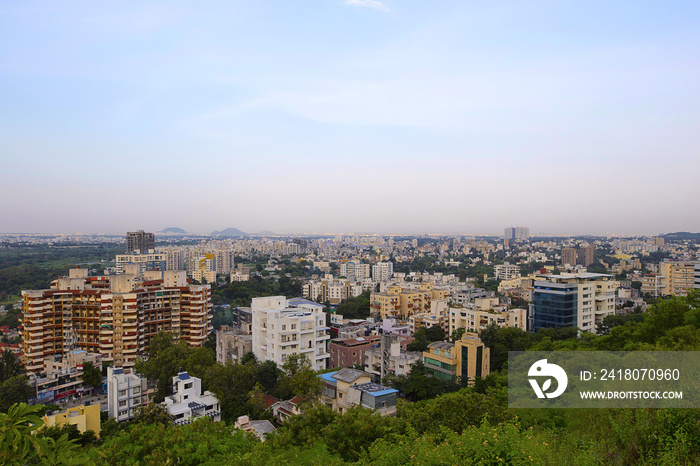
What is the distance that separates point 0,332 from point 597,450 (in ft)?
54.4

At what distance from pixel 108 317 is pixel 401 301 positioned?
30.6 ft

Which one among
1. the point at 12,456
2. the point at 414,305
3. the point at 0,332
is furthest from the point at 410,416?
the point at 0,332

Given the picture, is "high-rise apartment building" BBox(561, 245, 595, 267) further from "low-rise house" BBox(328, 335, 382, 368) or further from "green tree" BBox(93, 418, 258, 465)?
"green tree" BBox(93, 418, 258, 465)

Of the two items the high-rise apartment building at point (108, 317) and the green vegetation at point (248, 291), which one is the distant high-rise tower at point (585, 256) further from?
the high-rise apartment building at point (108, 317)

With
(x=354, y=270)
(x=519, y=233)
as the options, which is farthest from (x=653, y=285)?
(x=519, y=233)

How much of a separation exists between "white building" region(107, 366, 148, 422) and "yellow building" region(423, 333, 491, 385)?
536 centimetres

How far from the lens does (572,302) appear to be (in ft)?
39.5

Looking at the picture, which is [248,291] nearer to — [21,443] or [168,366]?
[168,366]

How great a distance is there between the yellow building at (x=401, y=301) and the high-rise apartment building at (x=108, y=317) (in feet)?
21.1

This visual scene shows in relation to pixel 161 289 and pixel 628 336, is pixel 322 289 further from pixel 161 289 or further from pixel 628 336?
pixel 628 336

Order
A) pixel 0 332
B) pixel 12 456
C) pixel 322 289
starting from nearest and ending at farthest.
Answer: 1. pixel 12 456
2. pixel 0 332
3. pixel 322 289

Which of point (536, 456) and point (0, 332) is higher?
point (536, 456)

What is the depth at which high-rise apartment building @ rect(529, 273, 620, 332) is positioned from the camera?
1197 centimetres

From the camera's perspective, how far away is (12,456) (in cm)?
174
